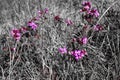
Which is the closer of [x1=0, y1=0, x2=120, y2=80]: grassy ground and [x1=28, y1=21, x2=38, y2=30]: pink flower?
[x1=0, y1=0, x2=120, y2=80]: grassy ground

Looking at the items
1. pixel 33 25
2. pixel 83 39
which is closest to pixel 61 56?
pixel 83 39

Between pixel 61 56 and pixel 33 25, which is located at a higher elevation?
pixel 33 25

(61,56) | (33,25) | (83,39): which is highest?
(33,25)

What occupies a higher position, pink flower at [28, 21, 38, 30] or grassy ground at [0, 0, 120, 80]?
pink flower at [28, 21, 38, 30]

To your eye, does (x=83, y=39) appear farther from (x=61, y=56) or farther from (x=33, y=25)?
(x=33, y=25)

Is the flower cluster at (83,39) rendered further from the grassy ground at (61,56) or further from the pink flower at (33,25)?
the pink flower at (33,25)

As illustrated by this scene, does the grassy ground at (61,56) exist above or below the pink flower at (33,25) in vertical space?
below

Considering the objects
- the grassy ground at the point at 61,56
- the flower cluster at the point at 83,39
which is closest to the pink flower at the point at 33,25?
the grassy ground at the point at 61,56

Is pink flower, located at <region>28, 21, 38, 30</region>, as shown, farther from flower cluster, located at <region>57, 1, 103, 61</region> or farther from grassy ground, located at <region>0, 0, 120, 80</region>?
flower cluster, located at <region>57, 1, 103, 61</region>

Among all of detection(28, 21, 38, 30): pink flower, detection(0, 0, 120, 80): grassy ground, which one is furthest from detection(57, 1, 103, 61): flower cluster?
detection(28, 21, 38, 30): pink flower

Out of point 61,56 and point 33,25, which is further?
point 33,25

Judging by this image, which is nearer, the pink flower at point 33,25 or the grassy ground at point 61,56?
the grassy ground at point 61,56
